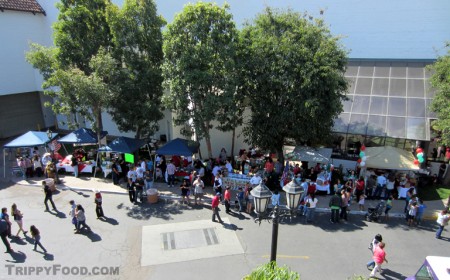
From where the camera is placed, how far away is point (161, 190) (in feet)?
53.5

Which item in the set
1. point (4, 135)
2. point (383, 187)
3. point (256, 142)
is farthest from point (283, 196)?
point (4, 135)

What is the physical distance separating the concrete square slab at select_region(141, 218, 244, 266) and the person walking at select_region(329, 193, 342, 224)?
412cm

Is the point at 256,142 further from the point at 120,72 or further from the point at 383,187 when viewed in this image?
the point at 120,72

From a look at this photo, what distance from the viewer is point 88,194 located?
618 inches

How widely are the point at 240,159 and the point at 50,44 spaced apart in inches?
730

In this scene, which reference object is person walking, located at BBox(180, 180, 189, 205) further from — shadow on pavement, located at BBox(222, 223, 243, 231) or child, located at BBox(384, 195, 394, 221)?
child, located at BBox(384, 195, 394, 221)

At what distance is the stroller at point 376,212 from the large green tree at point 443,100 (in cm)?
486

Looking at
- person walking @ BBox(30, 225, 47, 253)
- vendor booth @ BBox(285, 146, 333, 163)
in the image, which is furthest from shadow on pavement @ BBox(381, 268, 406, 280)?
person walking @ BBox(30, 225, 47, 253)

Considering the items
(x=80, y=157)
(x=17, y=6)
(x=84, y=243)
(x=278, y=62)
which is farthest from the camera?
(x=17, y=6)

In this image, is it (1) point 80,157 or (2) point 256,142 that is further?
(1) point 80,157

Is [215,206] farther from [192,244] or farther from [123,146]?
[123,146]

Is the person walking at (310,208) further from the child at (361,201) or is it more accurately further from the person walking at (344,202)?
the child at (361,201)

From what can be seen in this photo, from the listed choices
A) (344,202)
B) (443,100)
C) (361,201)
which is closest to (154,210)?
(344,202)

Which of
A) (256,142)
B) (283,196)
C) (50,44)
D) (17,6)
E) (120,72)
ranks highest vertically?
(17,6)
